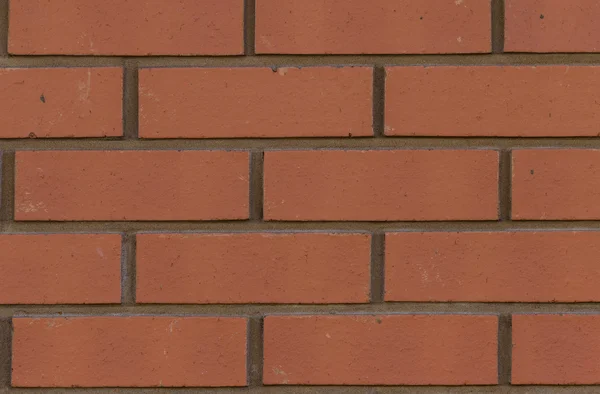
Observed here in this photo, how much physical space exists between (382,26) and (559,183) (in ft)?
1.38

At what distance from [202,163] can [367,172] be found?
0.30 meters

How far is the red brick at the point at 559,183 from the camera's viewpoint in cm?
104

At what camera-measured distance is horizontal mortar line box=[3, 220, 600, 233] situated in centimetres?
105

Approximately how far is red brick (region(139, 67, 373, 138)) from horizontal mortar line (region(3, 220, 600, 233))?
16 centimetres

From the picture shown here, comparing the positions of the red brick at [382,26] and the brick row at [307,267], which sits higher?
the red brick at [382,26]

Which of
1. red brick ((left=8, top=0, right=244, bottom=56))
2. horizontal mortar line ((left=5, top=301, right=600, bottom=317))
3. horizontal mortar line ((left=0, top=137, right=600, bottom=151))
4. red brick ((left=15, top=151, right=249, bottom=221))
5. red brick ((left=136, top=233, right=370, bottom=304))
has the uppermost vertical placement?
Answer: red brick ((left=8, top=0, right=244, bottom=56))

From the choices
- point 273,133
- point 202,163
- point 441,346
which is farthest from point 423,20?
point 441,346

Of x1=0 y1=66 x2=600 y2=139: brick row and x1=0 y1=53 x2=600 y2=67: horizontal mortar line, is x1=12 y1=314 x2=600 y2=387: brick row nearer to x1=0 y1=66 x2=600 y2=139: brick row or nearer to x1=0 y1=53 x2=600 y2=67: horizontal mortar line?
x1=0 y1=66 x2=600 y2=139: brick row

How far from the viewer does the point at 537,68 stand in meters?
1.04

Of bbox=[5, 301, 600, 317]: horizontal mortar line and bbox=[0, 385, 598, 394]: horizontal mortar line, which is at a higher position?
bbox=[5, 301, 600, 317]: horizontal mortar line

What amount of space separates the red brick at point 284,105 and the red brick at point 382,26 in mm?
52

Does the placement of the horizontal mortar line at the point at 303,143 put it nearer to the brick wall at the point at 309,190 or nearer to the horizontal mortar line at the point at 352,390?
the brick wall at the point at 309,190

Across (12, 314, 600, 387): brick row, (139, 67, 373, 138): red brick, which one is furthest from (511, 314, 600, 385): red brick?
(139, 67, 373, 138): red brick

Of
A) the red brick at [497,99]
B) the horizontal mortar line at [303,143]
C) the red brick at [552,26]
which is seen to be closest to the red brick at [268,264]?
the horizontal mortar line at [303,143]
